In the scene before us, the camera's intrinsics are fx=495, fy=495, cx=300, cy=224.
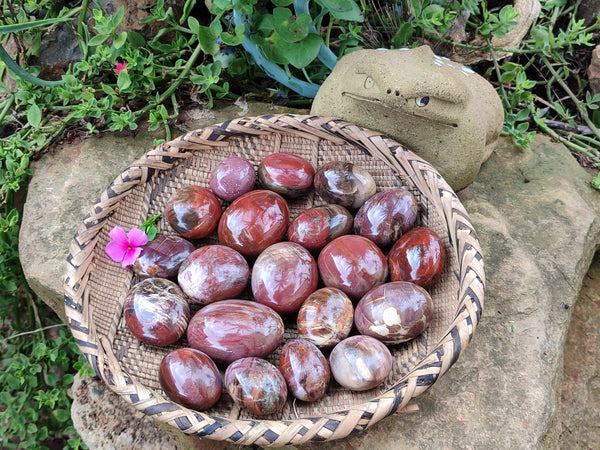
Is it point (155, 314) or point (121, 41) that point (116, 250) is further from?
point (121, 41)

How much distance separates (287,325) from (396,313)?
26 centimetres

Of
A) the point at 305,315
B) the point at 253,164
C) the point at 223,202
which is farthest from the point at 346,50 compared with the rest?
the point at 305,315

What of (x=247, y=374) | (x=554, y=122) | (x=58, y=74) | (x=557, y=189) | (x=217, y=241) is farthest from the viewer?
(x=554, y=122)

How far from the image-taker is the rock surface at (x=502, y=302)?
3.32 ft

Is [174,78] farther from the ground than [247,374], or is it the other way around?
[174,78]

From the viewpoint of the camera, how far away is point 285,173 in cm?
117

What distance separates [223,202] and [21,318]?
0.83m

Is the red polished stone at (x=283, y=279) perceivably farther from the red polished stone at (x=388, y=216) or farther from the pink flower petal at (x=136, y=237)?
the pink flower petal at (x=136, y=237)

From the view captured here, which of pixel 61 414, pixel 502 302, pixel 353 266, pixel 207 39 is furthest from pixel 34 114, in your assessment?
pixel 502 302

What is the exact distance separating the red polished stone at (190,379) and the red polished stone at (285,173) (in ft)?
1.45

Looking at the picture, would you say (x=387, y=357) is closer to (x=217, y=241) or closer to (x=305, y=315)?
(x=305, y=315)

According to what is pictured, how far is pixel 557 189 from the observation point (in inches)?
56.2

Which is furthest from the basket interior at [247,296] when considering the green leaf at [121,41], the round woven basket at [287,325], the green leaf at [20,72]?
the green leaf at [20,72]

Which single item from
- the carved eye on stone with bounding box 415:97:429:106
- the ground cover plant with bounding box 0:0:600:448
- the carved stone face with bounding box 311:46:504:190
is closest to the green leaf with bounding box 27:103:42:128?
the ground cover plant with bounding box 0:0:600:448
